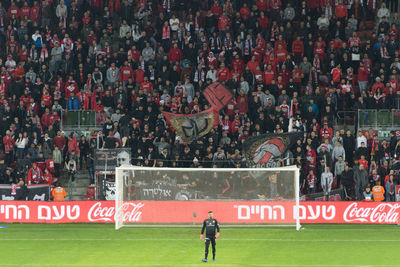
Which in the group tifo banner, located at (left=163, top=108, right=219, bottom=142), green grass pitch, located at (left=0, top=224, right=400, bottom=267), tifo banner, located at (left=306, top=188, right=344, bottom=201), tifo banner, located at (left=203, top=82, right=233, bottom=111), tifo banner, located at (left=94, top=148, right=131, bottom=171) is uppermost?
tifo banner, located at (left=203, top=82, right=233, bottom=111)

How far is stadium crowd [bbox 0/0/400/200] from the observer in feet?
114

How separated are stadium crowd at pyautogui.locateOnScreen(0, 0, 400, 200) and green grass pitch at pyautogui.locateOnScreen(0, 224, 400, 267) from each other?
10.4 feet

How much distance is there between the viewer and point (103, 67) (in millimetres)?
39344

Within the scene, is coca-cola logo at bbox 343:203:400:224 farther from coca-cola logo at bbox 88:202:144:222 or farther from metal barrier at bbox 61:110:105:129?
metal barrier at bbox 61:110:105:129

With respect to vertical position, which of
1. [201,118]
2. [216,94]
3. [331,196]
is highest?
[216,94]

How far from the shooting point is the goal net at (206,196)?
31.2 metres

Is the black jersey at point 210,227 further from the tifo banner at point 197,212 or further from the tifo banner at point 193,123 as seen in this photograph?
the tifo banner at point 193,123

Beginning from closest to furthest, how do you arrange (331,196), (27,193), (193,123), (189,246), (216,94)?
(189,246), (331,196), (27,193), (193,123), (216,94)

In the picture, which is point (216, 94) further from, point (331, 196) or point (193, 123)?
point (331, 196)

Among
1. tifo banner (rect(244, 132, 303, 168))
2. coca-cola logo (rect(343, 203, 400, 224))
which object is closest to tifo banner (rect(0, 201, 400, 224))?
coca-cola logo (rect(343, 203, 400, 224))

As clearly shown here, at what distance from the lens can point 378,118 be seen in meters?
36.5

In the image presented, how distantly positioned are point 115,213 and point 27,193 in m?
4.14

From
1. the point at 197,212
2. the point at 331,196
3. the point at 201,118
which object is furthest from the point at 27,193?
the point at 331,196

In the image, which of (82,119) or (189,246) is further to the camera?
(82,119)
